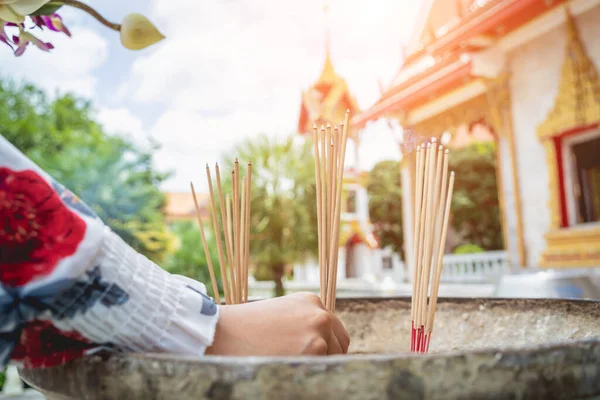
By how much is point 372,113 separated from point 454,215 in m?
7.47

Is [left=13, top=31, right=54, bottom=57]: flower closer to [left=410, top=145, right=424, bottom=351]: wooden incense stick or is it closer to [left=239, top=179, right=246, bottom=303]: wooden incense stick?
[left=239, top=179, right=246, bottom=303]: wooden incense stick

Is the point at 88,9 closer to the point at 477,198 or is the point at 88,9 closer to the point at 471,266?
the point at 471,266

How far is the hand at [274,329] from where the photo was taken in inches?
14.0

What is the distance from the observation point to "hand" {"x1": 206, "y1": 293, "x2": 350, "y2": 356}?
0.35 metres

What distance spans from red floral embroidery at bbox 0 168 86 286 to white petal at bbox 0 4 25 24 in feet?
0.64

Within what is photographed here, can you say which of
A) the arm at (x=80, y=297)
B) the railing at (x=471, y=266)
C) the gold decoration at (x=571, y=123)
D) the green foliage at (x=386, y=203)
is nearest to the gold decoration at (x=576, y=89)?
the gold decoration at (x=571, y=123)

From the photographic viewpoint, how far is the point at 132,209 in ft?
21.0

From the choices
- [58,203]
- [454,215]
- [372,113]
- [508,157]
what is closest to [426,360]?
[58,203]

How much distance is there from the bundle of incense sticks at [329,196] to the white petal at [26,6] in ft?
0.95

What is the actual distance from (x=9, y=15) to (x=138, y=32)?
0.11 m

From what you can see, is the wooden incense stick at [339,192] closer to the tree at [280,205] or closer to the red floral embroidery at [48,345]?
the red floral embroidery at [48,345]

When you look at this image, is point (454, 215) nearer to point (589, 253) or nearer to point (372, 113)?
point (372, 113)

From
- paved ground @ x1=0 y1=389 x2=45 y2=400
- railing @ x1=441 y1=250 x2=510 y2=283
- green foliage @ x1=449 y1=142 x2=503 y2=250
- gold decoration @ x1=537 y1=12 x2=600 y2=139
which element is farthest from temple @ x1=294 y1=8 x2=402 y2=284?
paved ground @ x1=0 y1=389 x2=45 y2=400

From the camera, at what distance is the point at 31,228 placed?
0.30m
